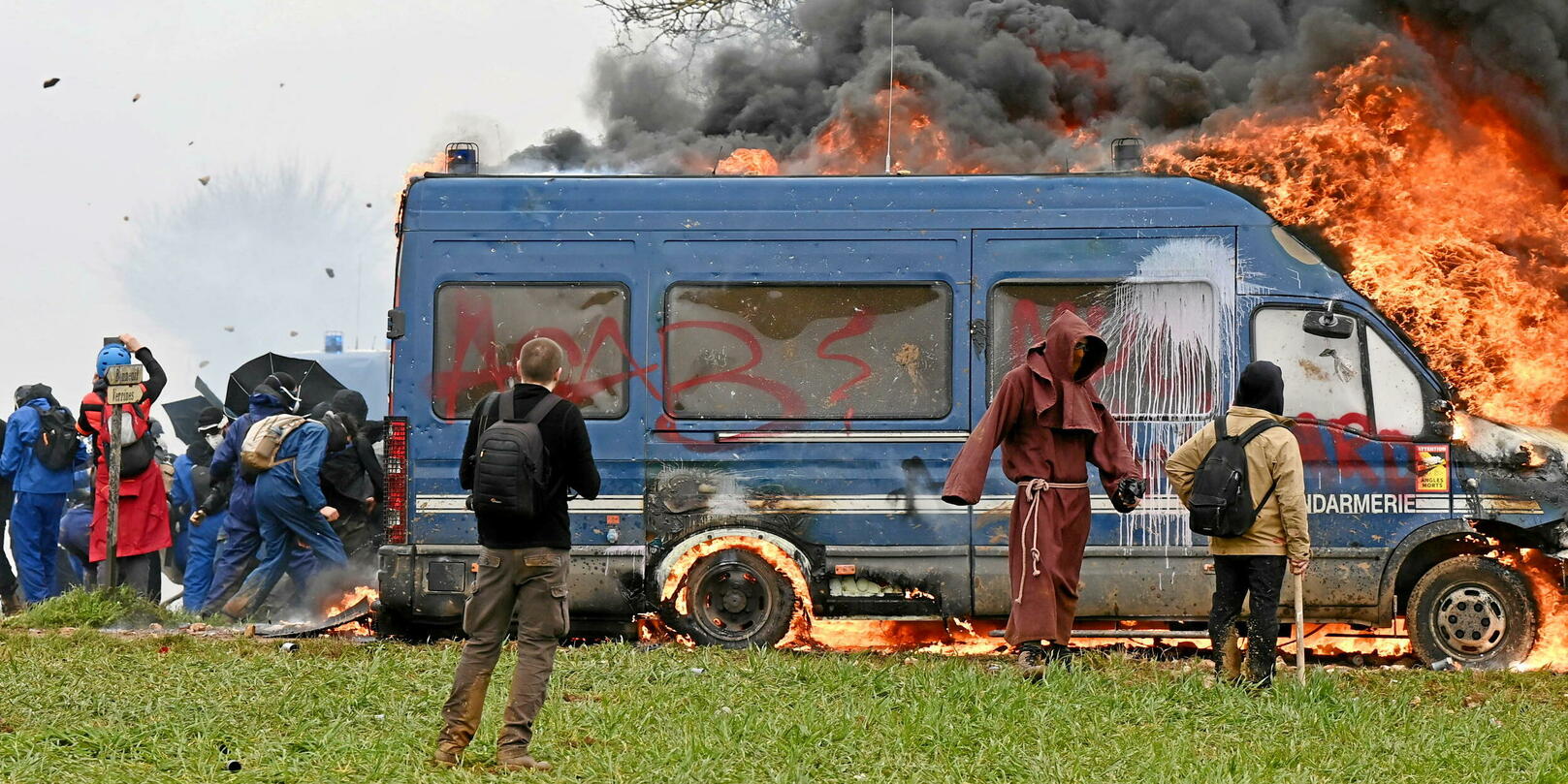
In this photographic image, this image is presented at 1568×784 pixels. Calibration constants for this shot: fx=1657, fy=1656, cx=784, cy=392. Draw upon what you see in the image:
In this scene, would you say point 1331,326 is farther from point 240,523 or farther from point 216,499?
point 216,499

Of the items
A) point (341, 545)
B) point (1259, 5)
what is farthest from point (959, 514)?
point (1259, 5)

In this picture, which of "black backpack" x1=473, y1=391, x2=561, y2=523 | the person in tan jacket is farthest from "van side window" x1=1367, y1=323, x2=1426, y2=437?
"black backpack" x1=473, y1=391, x2=561, y2=523

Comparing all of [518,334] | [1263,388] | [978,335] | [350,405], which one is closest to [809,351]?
[978,335]

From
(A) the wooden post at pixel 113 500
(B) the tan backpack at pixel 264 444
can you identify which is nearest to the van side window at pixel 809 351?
(B) the tan backpack at pixel 264 444

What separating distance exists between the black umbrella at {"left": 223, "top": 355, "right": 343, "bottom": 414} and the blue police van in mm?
4592

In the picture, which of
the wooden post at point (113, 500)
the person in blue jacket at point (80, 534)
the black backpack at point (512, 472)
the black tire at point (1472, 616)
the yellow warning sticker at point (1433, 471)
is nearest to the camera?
the black backpack at point (512, 472)

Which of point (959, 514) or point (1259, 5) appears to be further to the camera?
point (1259, 5)

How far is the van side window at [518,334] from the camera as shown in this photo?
9.98 meters

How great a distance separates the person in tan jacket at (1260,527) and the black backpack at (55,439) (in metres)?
8.60

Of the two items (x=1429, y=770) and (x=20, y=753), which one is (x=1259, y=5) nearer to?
(x=1429, y=770)

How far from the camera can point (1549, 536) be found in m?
9.66

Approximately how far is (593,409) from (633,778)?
4.15m

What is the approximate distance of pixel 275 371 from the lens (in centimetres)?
1448

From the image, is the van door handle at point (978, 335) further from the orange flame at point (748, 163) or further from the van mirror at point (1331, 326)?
the orange flame at point (748, 163)
